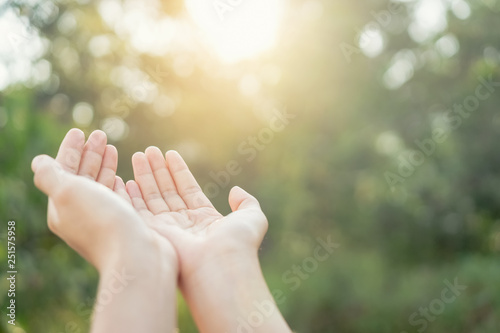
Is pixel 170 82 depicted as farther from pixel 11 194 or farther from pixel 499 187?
pixel 499 187

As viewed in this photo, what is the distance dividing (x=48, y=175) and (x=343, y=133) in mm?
4074

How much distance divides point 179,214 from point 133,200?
0.10 metres

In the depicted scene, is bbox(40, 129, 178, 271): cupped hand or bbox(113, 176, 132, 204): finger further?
bbox(113, 176, 132, 204): finger

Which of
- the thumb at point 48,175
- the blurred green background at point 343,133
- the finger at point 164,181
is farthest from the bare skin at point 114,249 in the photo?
the blurred green background at point 343,133

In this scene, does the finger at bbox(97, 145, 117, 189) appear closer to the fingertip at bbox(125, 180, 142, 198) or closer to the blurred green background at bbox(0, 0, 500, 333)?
the fingertip at bbox(125, 180, 142, 198)

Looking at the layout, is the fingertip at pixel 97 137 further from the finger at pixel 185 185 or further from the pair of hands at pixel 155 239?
the finger at pixel 185 185

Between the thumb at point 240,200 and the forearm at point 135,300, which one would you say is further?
the thumb at point 240,200

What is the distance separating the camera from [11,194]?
299 cm

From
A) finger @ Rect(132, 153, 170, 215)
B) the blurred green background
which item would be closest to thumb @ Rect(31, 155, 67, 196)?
finger @ Rect(132, 153, 170, 215)

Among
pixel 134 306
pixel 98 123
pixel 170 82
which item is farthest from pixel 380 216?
pixel 134 306

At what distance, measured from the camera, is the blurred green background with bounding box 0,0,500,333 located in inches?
181

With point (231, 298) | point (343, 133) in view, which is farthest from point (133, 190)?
point (343, 133)

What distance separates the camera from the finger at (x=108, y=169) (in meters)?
1.17

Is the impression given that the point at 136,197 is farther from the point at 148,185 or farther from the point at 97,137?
the point at 97,137
